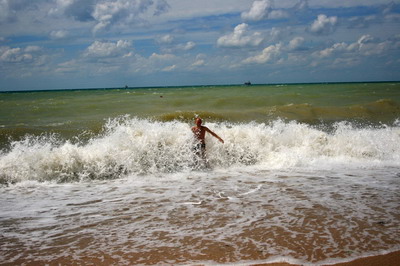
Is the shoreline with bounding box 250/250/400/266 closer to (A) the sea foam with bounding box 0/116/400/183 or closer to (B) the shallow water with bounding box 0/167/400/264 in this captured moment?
(B) the shallow water with bounding box 0/167/400/264

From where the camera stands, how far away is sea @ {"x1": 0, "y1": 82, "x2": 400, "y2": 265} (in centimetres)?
445

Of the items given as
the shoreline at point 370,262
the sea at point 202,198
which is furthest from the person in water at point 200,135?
the shoreline at point 370,262

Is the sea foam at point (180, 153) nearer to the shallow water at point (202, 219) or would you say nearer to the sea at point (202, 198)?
the sea at point (202, 198)

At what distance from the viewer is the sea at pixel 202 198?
14.6ft

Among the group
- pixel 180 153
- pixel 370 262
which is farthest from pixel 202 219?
pixel 180 153

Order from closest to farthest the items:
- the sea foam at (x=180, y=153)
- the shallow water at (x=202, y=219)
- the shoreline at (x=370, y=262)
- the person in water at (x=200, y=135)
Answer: the shoreline at (x=370, y=262) → the shallow water at (x=202, y=219) → the sea foam at (x=180, y=153) → the person in water at (x=200, y=135)

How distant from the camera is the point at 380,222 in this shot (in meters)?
5.31

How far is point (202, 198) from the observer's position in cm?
672

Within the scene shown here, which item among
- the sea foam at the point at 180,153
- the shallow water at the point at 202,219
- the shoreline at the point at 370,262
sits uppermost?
the sea foam at the point at 180,153

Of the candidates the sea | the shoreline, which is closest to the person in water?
the sea

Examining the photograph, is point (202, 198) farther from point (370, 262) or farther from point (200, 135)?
point (200, 135)

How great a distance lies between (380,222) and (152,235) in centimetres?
348

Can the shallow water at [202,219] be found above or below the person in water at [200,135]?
Result: below

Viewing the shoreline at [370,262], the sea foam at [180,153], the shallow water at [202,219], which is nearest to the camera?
the shoreline at [370,262]
